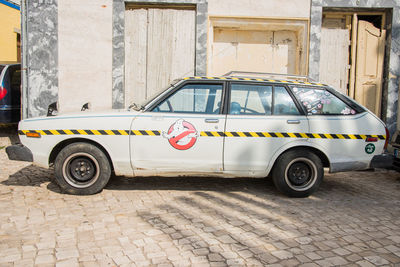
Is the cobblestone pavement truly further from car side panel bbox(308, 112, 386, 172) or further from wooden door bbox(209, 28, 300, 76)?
wooden door bbox(209, 28, 300, 76)

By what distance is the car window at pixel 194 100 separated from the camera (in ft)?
17.1

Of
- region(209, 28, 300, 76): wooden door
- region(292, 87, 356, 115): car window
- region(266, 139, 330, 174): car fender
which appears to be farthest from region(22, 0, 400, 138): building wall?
region(266, 139, 330, 174): car fender

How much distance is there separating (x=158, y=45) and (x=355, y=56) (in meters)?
4.80

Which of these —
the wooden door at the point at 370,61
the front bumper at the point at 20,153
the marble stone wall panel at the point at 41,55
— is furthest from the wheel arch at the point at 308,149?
the marble stone wall panel at the point at 41,55

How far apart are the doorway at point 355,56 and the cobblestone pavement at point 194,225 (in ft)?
12.8

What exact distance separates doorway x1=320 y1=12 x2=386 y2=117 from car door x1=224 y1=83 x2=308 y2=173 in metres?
4.57

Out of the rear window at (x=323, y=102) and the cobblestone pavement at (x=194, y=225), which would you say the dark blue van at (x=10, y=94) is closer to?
the cobblestone pavement at (x=194, y=225)

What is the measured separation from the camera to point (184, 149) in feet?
16.8

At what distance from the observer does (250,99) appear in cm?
534

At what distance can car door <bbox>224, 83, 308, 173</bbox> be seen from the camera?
5.19m

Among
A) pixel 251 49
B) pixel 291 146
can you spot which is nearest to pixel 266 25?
pixel 251 49

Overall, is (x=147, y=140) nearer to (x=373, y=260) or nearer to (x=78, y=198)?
(x=78, y=198)

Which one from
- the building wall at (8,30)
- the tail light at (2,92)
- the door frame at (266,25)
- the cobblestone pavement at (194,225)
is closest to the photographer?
the cobblestone pavement at (194,225)

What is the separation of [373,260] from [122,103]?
22.1 feet
